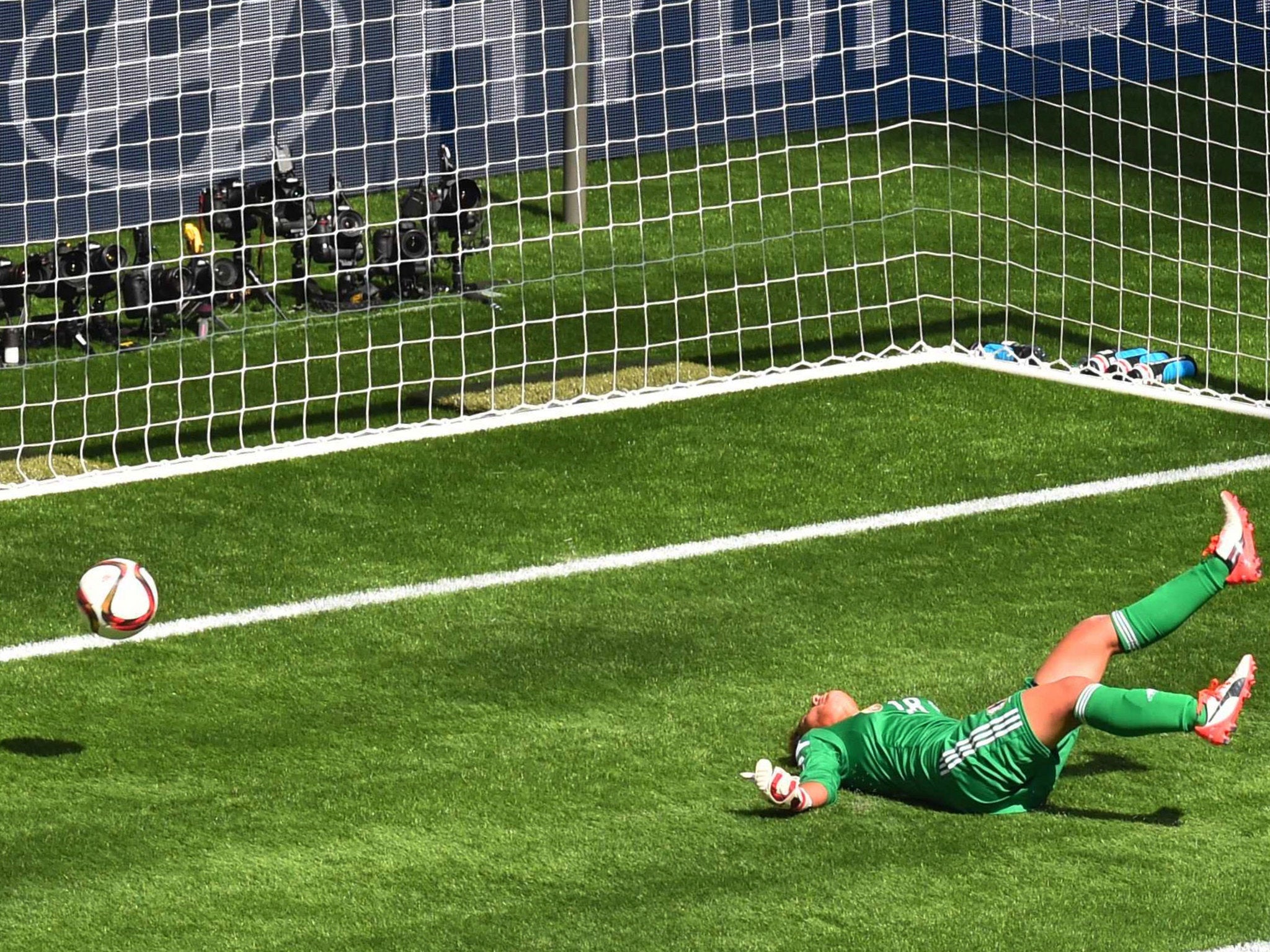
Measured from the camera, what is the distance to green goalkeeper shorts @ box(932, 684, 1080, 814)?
593cm

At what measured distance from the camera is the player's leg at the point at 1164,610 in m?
6.21

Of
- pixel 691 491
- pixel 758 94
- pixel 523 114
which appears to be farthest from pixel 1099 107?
pixel 691 491

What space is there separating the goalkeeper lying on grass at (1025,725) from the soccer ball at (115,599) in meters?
2.12

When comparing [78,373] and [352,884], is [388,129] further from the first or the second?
[352,884]

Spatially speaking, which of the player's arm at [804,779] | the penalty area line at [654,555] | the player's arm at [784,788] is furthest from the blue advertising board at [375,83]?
the player's arm at [784,788]

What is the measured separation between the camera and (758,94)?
45.1 ft

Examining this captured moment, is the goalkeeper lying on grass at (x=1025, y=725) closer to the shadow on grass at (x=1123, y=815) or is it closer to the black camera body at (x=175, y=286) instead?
the shadow on grass at (x=1123, y=815)

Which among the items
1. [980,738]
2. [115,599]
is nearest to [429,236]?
[115,599]

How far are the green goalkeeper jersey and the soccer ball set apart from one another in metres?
2.19

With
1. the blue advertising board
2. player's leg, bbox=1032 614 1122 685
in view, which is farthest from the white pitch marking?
player's leg, bbox=1032 614 1122 685

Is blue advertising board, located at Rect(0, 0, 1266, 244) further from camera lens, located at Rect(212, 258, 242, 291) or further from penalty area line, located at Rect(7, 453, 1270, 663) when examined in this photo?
penalty area line, located at Rect(7, 453, 1270, 663)

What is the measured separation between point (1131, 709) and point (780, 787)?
0.97m

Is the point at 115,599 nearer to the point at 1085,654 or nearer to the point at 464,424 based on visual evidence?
the point at 1085,654

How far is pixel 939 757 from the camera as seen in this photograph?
238 inches
